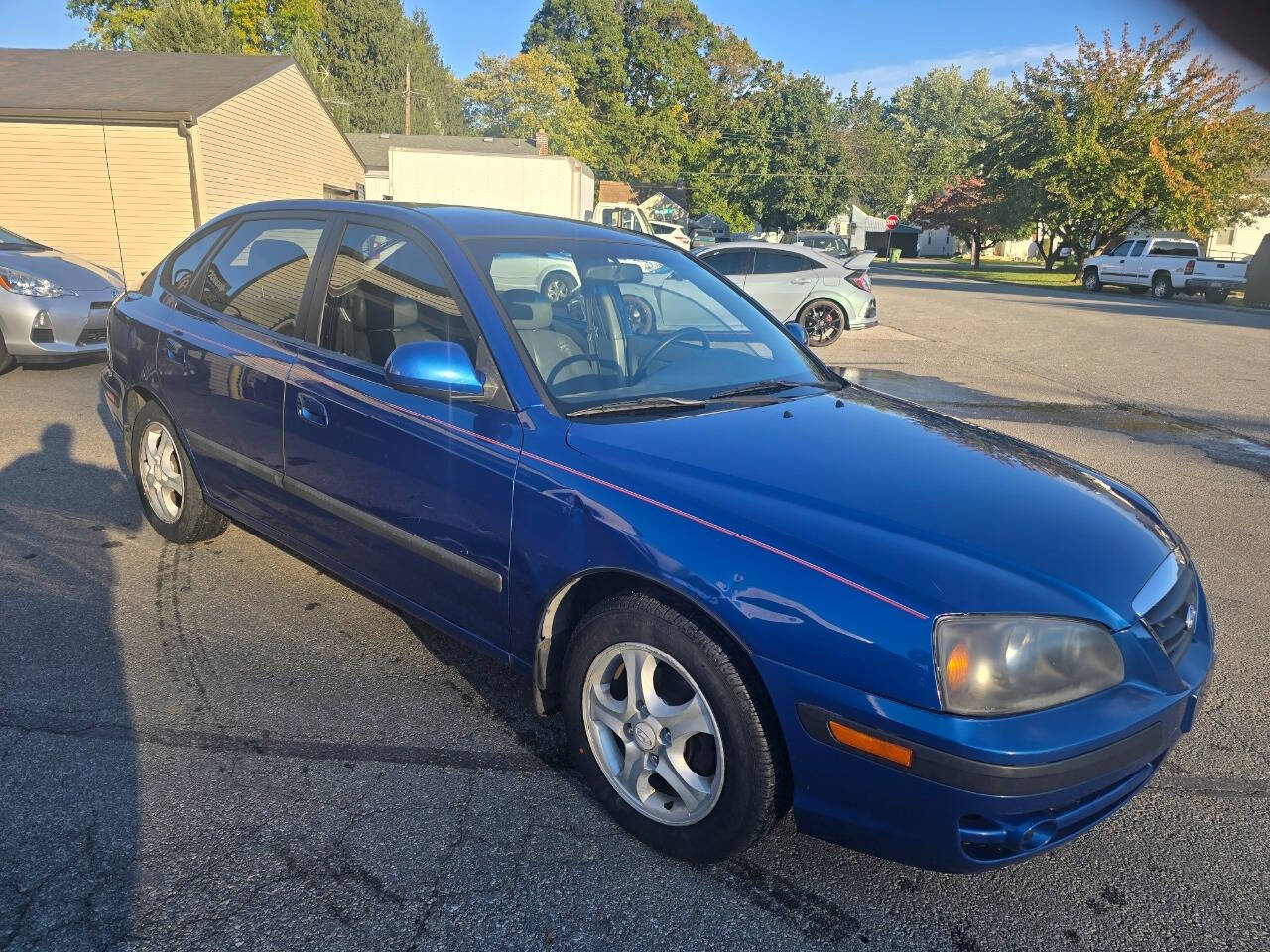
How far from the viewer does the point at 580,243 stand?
11.9 feet

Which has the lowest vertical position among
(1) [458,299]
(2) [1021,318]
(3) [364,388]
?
(2) [1021,318]

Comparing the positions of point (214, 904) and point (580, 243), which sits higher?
point (580, 243)

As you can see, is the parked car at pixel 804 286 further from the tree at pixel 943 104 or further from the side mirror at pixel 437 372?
the tree at pixel 943 104

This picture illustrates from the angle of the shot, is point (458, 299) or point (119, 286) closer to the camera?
point (458, 299)

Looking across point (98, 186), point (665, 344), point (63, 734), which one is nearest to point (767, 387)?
point (665, 344)

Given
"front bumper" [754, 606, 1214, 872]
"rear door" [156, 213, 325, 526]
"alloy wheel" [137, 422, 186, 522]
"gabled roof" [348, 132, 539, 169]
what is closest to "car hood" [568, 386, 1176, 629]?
"front bumper" [754, 606, 1214, 872]

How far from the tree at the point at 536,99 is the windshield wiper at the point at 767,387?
196ft

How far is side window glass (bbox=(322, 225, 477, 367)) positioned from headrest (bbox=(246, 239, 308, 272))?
34cm

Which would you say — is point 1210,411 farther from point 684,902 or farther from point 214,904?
point 214,904

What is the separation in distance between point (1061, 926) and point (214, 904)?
207cm

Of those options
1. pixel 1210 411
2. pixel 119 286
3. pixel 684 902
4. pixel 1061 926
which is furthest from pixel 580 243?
pixel 1210 411

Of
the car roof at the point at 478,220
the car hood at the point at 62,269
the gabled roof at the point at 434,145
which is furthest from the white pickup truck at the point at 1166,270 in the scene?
the car roof at the point at 478,220

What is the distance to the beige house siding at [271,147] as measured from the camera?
1764 cm

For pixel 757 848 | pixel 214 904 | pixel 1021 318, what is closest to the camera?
pixel 214 904
